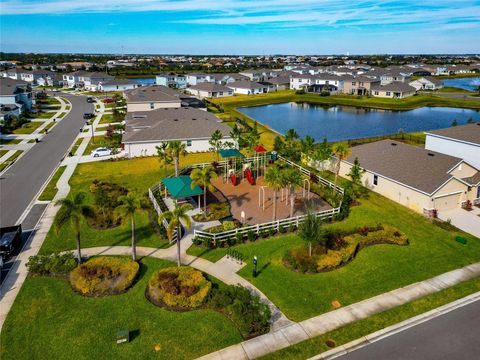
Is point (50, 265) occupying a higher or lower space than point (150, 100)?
lower

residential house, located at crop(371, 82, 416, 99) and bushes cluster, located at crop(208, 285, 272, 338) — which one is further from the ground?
residential house, located at crop(371, 82, 416, 99)

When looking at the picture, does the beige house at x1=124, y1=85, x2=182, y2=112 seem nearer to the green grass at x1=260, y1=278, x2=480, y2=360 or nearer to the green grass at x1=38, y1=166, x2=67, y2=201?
the green grass at x1=38, y1=166, x2=67, y2=201

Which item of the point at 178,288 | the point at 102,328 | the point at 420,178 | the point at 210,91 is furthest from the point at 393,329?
the point at 210,91

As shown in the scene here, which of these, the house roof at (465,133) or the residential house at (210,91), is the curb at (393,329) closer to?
the house roof at (465,133)

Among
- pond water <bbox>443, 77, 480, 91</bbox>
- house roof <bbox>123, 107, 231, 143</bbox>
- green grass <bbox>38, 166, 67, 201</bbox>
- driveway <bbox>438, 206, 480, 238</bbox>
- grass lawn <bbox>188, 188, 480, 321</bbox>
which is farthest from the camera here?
pond water <bbox>443, 77, 480, 91</bbox>

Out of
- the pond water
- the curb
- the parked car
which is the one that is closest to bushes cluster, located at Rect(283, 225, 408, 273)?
the curb

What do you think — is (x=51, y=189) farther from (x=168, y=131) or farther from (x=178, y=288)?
(x=178, y=288)
